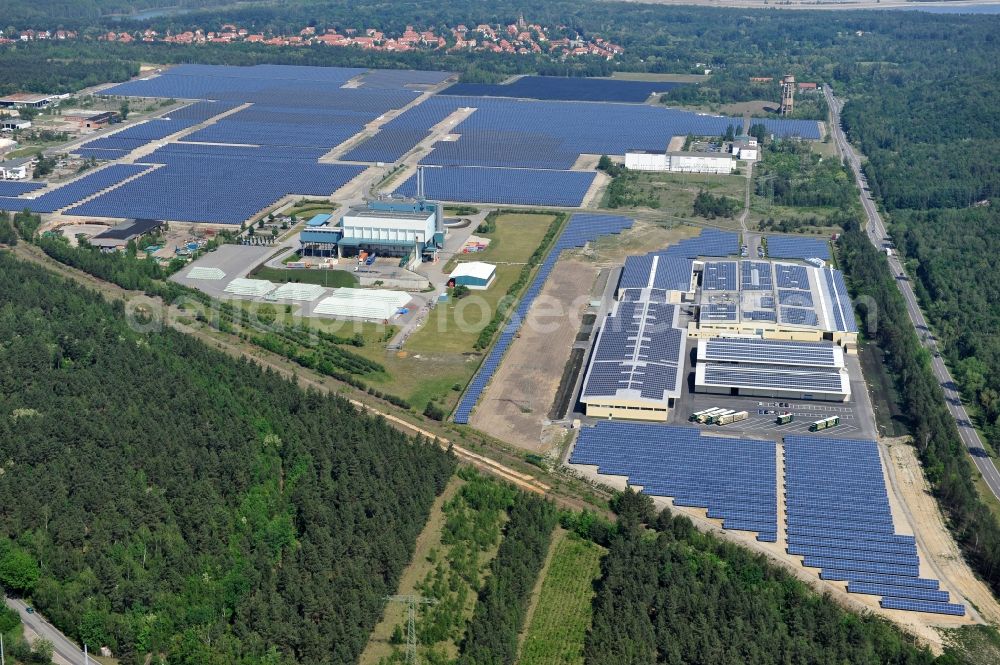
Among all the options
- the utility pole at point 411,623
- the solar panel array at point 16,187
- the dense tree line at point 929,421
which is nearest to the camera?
the utility pole at point 411,623

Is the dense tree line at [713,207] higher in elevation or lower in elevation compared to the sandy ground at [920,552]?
higher

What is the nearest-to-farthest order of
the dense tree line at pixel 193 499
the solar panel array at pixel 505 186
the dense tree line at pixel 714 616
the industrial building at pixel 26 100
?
the dense tree line at pixel 714 616, the dense tree line at pixel 193 499, the solar panel array at pixel 505 186, the industrial building at pixel 26 100

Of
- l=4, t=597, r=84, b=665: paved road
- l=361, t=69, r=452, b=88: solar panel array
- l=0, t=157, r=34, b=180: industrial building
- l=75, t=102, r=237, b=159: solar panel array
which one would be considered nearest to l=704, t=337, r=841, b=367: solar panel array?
l=4, t=597, r=84, b=665: paved road

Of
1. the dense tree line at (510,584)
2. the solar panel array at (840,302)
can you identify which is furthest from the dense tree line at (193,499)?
the solar panel array at (840,302)

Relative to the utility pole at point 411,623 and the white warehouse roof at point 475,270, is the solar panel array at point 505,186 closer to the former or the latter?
the white warehouse roof at point 475,270

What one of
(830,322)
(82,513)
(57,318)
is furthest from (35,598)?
(830,322)

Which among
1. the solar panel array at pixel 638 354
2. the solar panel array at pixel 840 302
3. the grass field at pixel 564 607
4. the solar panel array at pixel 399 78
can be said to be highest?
the solar panel array at pixel 399 78
